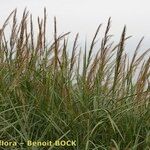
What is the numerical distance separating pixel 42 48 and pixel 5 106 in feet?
1.93

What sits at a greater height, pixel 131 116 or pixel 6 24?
pixel 6 24

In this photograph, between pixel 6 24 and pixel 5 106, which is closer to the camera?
pixel 5 106

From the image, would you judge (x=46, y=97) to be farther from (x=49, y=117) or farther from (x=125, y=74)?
(x=125, y=74)

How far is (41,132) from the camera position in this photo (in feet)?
10.9

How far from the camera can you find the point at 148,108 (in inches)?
131

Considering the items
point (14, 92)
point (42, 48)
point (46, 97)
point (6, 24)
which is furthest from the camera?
point (6, 24)

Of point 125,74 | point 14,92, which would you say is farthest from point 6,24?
point 125,74

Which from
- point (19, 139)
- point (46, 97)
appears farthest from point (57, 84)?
point (19, 139)

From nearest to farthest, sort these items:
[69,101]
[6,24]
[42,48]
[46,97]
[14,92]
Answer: [69,101] < [46,97] < [14,92] < [42,48] < [6,24]

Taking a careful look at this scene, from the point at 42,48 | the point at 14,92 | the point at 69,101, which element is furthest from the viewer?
the point at 42,48

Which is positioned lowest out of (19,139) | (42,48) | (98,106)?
(19,139)

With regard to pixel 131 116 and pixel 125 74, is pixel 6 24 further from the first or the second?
pixel 131 116

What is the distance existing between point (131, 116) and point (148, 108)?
6.1 inches

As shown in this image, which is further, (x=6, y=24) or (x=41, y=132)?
(x=6, y=24)
